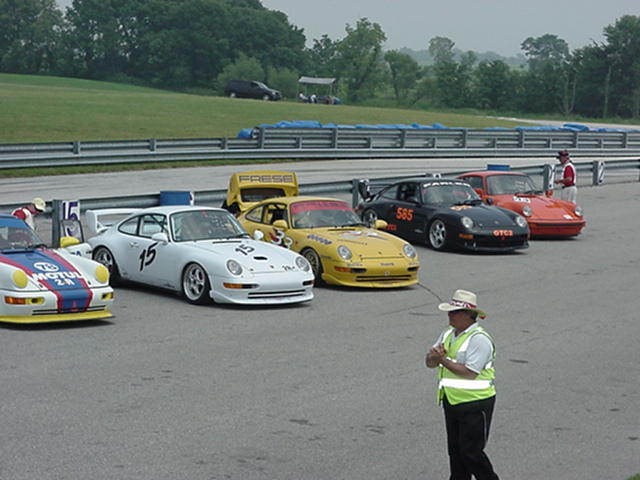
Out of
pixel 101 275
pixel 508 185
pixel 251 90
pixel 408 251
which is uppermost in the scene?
pixel 251 90

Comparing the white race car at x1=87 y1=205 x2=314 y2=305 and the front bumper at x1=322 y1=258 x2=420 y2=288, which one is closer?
the white race car at x1=87 y1=205 x2=314 y2=305

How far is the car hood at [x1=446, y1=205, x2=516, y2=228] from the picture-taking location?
17.6m

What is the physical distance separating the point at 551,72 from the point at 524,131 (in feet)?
211

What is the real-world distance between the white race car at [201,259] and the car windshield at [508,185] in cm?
804

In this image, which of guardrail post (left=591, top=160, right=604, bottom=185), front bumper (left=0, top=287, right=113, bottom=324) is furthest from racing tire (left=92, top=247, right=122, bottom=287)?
guardrail post (left=591, top=160, right=604, bottom=185)

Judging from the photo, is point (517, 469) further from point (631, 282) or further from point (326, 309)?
point (631, 282)

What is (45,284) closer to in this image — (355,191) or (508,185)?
(355,191)

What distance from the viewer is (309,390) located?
841 cm

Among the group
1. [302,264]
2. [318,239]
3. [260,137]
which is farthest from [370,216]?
[260,137]

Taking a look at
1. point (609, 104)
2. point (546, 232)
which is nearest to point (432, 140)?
point (546, 232)

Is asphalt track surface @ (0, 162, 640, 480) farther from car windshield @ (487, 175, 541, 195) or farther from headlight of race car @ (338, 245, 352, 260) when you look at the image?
car windshield @ (487, 175, 541, 195)

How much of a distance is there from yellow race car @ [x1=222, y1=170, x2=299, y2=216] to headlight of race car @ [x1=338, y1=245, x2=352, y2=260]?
4.59 m

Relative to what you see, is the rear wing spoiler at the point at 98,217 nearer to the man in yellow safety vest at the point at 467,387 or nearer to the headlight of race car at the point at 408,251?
the headlight of race car at the point at 408,251

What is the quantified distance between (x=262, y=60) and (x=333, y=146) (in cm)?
8862
